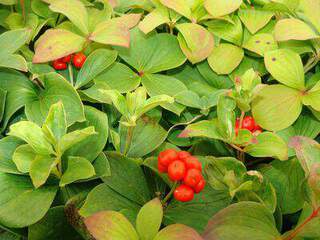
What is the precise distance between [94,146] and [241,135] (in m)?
0.43

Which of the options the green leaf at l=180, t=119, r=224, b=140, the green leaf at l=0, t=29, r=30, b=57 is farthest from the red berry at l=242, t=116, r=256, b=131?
the green leaf at l=0, t=29, r=30, b=57

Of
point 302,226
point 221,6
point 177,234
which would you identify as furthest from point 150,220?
point 221,6

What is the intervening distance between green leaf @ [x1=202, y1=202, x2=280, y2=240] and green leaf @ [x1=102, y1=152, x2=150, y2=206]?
0.25m

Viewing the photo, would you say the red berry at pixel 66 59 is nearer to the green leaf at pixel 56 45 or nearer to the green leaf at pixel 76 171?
the green leaf at pixel 56 45

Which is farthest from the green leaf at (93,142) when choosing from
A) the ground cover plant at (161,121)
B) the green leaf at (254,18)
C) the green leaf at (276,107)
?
the green leaf at (254,18)

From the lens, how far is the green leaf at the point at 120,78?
1596mm

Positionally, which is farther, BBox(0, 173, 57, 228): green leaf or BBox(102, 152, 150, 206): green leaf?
BBox(102, 152, 150, 206): green leaf

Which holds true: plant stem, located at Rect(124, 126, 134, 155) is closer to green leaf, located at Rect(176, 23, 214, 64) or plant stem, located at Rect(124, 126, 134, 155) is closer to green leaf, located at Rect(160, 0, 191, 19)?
green leaf, located at Rect(176, 23, 214, 64)

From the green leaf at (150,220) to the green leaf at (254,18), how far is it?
898 millimetres

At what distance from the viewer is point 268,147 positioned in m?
1.37

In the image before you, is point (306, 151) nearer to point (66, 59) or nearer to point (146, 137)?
point (146, 137)

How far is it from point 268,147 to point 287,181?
13 centimetres

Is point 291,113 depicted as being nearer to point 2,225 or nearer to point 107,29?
point 107,29

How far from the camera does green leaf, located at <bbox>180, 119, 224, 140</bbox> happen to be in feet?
4.48
